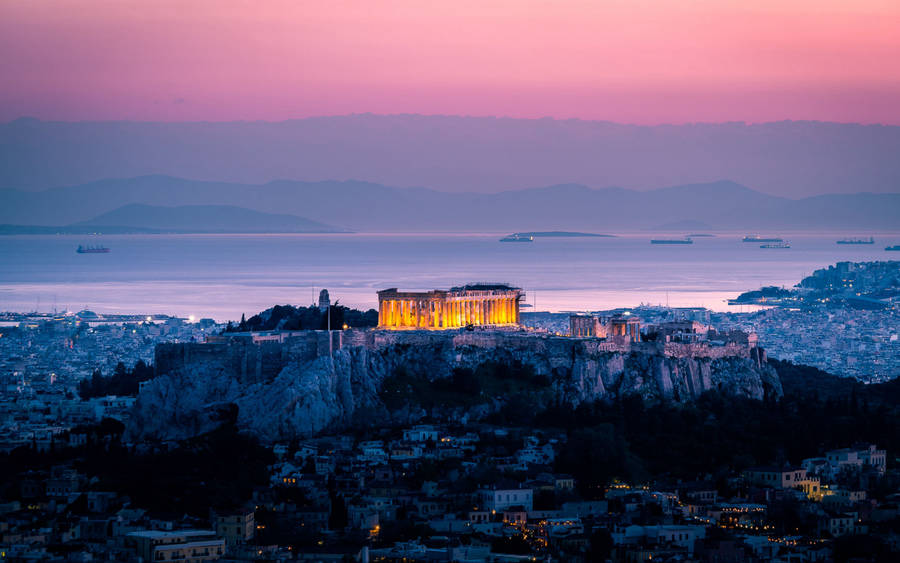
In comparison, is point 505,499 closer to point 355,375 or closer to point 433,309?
point 355,375

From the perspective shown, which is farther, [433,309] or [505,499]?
[433,309]

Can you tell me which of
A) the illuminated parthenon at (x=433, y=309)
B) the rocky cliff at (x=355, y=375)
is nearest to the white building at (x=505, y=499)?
the rocky cliff at (x=355, y=375)

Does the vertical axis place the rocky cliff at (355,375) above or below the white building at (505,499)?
above

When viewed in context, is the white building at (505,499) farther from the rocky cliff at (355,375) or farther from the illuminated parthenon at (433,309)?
the illuminated parthenon at (433,309)

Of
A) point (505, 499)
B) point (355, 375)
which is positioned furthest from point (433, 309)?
point (505, 499)

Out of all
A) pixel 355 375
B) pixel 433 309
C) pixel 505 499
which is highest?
pixel 433 309

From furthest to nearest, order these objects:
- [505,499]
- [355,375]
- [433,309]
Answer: [433,309] < [355,375] < [505,499]

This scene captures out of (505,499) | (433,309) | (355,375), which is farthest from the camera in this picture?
(433,309)

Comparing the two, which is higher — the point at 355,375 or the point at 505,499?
the point at 355,375

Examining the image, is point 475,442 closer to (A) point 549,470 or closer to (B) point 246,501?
(A) point 549,470
